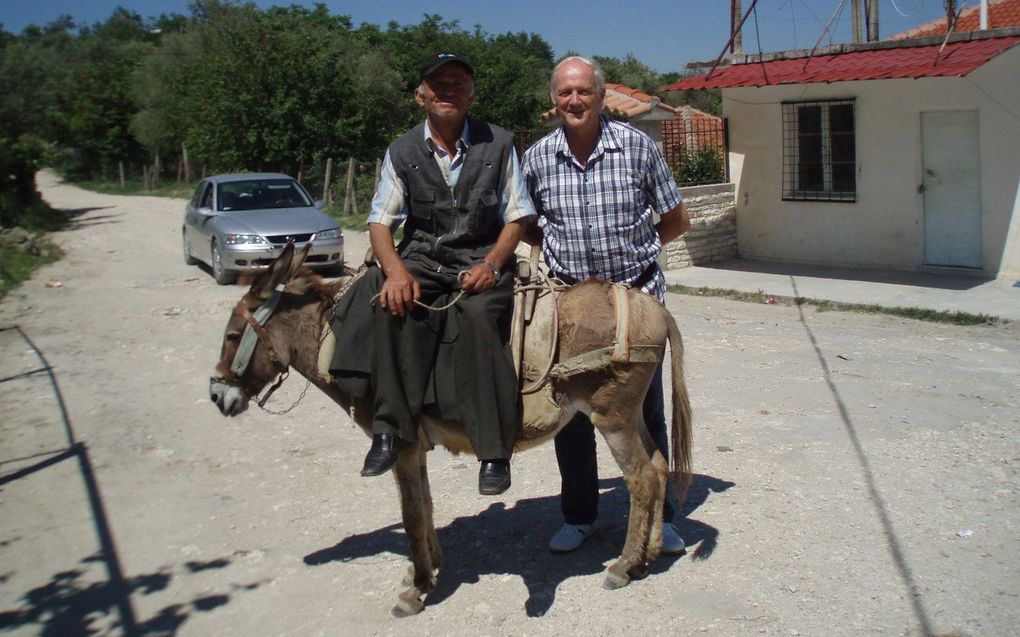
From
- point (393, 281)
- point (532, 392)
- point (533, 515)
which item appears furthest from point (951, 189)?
point (393, 281)

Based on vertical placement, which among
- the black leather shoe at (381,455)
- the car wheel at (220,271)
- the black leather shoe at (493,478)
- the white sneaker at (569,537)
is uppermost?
the car wheel at (220,271)

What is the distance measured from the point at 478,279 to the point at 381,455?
0.83m

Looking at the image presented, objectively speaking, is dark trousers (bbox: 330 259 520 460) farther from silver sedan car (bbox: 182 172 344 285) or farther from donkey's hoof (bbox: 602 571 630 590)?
silver sedan car (bbox: 182 172 344 285)

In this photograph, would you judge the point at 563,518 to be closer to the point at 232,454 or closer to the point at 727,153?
the point at 232,454

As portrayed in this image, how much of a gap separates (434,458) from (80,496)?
218cm

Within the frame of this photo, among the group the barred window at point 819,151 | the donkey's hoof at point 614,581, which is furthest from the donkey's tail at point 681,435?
the barred window at point 819,151

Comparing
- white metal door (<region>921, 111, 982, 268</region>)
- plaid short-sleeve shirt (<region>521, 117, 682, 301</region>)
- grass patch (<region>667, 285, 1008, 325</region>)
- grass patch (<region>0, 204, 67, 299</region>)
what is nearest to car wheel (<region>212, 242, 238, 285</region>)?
grass patch (<region>0, 204, 67, 299</region>)

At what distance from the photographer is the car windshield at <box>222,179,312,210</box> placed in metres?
14.7

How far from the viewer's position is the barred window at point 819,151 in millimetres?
13000

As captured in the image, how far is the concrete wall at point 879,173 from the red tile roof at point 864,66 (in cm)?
35

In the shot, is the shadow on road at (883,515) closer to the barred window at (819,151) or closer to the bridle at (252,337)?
the bridle at (252,337)

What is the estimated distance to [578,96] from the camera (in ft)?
12.9

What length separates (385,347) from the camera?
3711mm

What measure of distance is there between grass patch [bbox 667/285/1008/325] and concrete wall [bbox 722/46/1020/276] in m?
2.45
